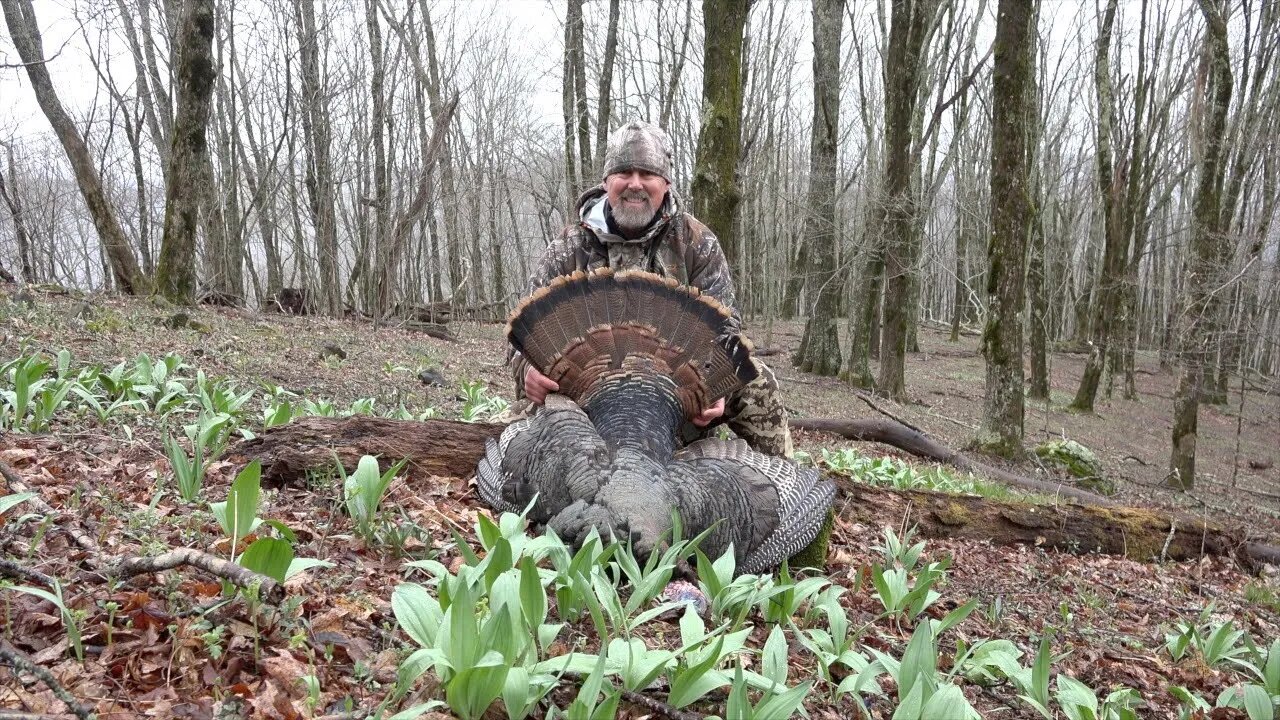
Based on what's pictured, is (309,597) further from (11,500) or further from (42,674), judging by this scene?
(11,500)

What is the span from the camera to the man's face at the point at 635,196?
4.69 meters

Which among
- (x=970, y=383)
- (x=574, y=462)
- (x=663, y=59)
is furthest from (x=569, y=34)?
(x=574, y=462)

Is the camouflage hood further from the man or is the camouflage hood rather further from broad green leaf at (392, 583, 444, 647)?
broad green leaf at (392, 583, 444, 647)

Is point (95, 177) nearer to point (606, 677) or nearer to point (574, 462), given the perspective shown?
point (574, 462)

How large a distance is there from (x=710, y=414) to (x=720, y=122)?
5.47m

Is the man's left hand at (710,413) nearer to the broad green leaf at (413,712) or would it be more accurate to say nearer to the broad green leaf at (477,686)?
the broad green leaf at (477,686)

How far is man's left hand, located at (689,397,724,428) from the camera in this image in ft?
13.6

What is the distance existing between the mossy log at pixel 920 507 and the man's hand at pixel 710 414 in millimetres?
1076

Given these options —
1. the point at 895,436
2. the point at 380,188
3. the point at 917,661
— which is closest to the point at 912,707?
the point at 917,661

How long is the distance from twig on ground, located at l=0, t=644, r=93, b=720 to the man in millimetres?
2987

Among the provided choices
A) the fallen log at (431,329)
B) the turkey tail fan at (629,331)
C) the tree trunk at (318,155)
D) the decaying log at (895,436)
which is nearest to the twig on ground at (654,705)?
the turkey tail fan at (629,331)

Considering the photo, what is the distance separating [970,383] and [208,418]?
22969 millimetres

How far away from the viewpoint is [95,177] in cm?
1185

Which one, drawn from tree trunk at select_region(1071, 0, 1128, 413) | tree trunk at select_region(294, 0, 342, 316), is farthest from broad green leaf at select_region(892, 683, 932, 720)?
tree trunk at select_region(1071, 0, 1128, 413)
